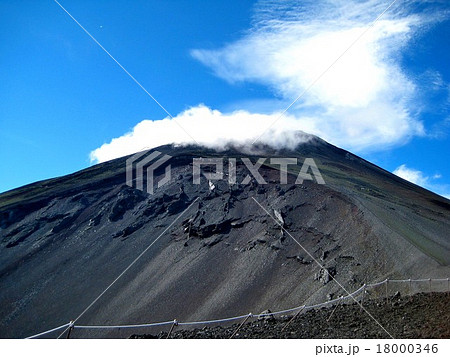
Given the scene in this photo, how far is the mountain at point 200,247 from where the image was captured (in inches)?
1131

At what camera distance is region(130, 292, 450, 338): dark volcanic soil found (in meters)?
13.2

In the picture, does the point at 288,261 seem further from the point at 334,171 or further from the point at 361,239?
the point at 334,171

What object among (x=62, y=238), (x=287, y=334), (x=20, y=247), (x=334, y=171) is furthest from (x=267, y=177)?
(x=287, y=334)

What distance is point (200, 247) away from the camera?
123ft

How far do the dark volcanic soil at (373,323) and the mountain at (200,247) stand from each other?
6.20 m

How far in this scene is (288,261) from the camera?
32.3 m

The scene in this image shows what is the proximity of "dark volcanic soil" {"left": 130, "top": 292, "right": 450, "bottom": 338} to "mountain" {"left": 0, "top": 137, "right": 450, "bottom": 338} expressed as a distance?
6197 mm

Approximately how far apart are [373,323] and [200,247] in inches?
921

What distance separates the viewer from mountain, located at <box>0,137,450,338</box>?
28719 millimetres

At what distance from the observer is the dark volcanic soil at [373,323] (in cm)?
1320

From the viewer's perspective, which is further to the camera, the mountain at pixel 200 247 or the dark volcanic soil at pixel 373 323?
the mountain at pixel 200 247

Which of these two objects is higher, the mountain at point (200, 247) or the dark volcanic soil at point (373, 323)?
the mountain at point (200, 247)

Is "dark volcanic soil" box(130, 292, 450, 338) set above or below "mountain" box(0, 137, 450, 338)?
below

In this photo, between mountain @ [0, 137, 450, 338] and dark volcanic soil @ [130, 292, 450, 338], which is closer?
dark volcanic soil @ [130, 292, 450, 338]
